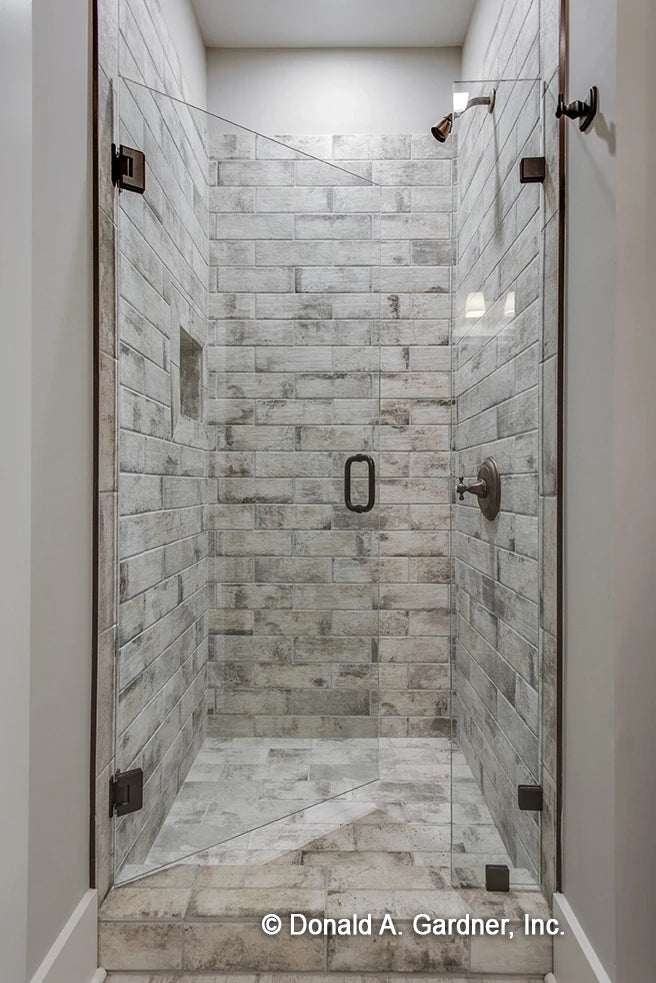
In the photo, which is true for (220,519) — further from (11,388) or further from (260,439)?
(11,388)

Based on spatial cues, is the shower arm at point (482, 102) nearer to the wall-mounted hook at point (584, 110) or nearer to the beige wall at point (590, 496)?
the beige wall at point (590, 496)

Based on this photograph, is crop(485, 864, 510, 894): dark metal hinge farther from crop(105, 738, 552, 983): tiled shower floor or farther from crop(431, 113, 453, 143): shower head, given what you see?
crop(431, 113, 453, 143): shower head

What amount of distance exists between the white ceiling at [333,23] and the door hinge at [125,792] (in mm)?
2775

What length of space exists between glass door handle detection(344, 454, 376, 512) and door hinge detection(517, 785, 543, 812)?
88cm

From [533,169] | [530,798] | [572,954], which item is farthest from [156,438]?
[572,954]

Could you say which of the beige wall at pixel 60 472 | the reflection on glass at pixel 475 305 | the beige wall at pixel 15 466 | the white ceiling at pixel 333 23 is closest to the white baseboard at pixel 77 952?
the beige wall at pixel 60 472

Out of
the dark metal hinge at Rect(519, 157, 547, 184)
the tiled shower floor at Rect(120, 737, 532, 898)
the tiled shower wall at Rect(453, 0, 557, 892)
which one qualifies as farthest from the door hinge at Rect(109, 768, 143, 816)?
the dark metal hinge at Rect(519, 157, 547, 184)

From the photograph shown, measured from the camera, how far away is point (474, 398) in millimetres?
2260

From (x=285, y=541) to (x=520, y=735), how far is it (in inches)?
32.9

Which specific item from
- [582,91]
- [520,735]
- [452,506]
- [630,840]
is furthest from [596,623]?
[452,506]

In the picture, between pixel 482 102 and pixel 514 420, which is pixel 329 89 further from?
pixel 514 420

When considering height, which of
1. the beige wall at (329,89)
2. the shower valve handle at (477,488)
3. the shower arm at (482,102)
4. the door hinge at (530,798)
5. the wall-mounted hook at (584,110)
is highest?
the beige wall at (329,89)

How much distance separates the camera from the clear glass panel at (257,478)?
1825 millimetres

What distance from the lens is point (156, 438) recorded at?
5.79 feet
